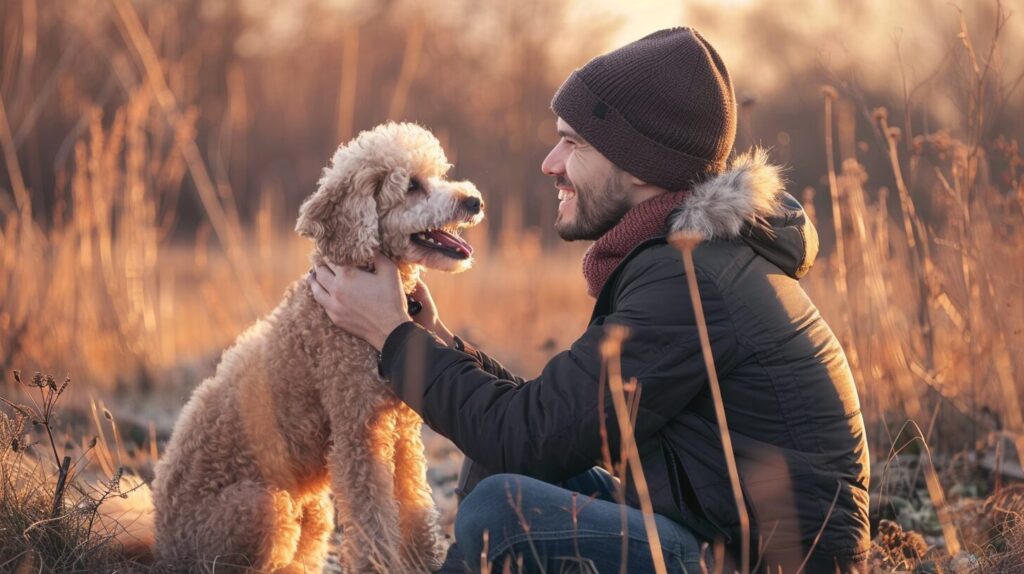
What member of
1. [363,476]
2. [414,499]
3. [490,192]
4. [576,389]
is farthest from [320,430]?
[490,192]

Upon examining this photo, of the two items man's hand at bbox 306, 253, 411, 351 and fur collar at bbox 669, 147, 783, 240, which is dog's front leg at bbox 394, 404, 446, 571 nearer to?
man's hand at bbox 306, 253, 411, 351

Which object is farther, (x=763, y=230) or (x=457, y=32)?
(x=457, y=32)

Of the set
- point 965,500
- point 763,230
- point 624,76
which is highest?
point 624,76

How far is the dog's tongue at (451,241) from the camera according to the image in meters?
3.58

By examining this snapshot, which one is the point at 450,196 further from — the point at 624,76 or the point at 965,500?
the point at 965,500

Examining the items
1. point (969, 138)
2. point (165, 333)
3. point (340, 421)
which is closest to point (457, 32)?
point (165, 333)

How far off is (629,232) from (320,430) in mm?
1245

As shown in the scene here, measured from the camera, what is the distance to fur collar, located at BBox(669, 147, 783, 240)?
294 centimetres

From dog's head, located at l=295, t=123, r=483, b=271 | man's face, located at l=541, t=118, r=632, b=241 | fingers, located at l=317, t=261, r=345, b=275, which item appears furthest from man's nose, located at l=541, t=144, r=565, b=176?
fingers, located at l=317, t=261, r=345, b=275

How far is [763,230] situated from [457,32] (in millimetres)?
15804

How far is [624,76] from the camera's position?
3287 millimetres

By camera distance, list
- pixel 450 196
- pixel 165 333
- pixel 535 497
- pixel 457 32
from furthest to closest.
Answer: pixel 457 32, pixel 165 333, pixel 450 196, pixel 535 497

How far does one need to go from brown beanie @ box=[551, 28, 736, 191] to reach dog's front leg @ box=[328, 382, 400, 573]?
113 cm

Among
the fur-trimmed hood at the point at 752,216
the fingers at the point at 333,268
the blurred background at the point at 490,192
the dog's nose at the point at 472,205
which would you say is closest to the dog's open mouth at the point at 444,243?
the dog's nose at the point at 472,205
